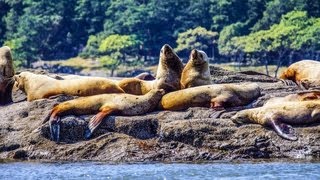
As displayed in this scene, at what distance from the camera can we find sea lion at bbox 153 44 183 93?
2353cm

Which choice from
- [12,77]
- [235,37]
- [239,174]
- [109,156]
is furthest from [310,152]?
[235,37]

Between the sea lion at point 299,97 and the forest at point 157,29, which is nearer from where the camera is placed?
the sea lion at point 299,97

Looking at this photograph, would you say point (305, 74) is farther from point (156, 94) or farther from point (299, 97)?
point (156, 94)

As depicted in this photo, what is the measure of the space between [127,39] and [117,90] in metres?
76.8

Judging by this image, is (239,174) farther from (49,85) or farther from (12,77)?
(12,77)

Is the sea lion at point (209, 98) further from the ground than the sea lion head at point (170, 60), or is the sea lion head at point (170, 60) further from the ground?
Result: the sea lion head at point (170, 60)

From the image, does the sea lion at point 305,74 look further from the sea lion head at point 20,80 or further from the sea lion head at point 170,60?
the sea lion head at point 20,80

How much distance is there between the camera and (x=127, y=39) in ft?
330

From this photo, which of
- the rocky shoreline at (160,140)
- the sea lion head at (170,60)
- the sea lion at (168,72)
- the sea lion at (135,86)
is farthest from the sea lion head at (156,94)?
the sea lion head at (170,60)

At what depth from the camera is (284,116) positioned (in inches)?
825

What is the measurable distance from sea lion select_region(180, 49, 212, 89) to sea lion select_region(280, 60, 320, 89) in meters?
2.79

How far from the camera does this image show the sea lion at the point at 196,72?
2359cm

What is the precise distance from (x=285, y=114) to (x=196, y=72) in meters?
3.36

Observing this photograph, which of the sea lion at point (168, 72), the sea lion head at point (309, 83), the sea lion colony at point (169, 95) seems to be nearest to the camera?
the sea lion colony at point (169, 95)
